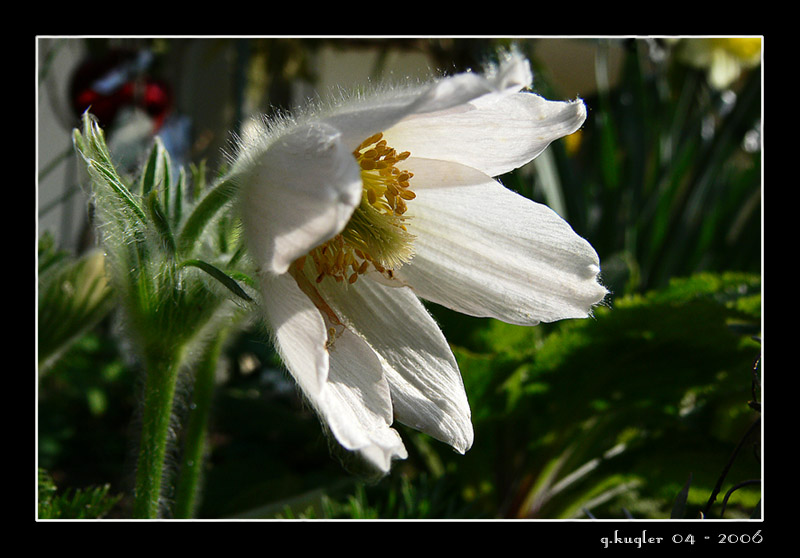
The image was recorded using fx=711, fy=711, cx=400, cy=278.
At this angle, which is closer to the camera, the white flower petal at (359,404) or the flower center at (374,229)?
the white flower petal at (359,404)

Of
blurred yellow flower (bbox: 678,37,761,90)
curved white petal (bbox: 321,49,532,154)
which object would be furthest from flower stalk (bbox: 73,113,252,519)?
blurred yellow flower (bbox: 678,37,761,90)

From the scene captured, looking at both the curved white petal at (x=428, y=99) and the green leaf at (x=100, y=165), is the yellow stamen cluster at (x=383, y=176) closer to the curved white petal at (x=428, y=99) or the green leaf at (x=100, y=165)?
the curved white petal at (x=428, y=99)

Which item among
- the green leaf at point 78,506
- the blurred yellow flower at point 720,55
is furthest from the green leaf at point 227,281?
the blurred yellow flower at point 720,55

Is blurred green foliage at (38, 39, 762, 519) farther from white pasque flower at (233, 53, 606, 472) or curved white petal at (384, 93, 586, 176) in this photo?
curved white petal at (384, 93, 586, 176)

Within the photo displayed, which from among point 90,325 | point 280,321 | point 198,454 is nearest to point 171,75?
point 90,325

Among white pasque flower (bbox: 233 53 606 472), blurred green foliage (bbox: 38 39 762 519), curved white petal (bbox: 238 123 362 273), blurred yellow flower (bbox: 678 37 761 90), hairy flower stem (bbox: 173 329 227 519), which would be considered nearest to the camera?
curved white petal (bbox: 238 123 362 273)
